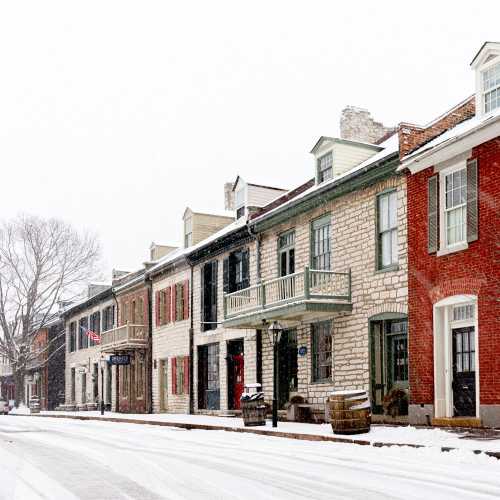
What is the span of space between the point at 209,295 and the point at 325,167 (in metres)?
8.85

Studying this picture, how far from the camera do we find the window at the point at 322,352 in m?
22.2

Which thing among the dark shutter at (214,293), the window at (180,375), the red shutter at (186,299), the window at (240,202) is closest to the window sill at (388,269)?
the dark shutter at (214,293)

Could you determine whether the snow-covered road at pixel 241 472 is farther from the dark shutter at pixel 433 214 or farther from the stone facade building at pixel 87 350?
the stone facade building at pixel 87 350

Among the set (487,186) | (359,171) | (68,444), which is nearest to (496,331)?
(487,186)

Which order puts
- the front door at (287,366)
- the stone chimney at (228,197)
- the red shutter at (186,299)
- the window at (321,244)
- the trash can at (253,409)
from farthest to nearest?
the stone chimney at (228,197) < the red shutter at (186,299) < the front door at (287,366) < the window at (321,244) < the trash can at (253,409)

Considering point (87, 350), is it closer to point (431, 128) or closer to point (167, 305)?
point (167, 305)

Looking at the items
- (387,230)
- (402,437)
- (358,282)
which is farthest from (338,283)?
(402,437)

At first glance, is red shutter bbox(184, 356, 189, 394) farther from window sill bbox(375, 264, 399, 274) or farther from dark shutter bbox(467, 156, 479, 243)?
dark shutter bbox(467, 156, 479, 243)

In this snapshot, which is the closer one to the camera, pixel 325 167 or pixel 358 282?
pixel 358 282

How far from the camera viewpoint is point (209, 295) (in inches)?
1194

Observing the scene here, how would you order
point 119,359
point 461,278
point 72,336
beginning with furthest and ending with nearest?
point 72,336 < point 119,359 < point 461,278

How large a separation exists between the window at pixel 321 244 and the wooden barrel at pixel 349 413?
21.7 ft

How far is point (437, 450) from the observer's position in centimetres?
1238

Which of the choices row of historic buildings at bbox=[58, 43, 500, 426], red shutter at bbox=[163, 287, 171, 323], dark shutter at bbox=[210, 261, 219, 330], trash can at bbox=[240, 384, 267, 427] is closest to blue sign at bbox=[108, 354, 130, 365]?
red shutter at bbox=[163, 287, 171, 323]
